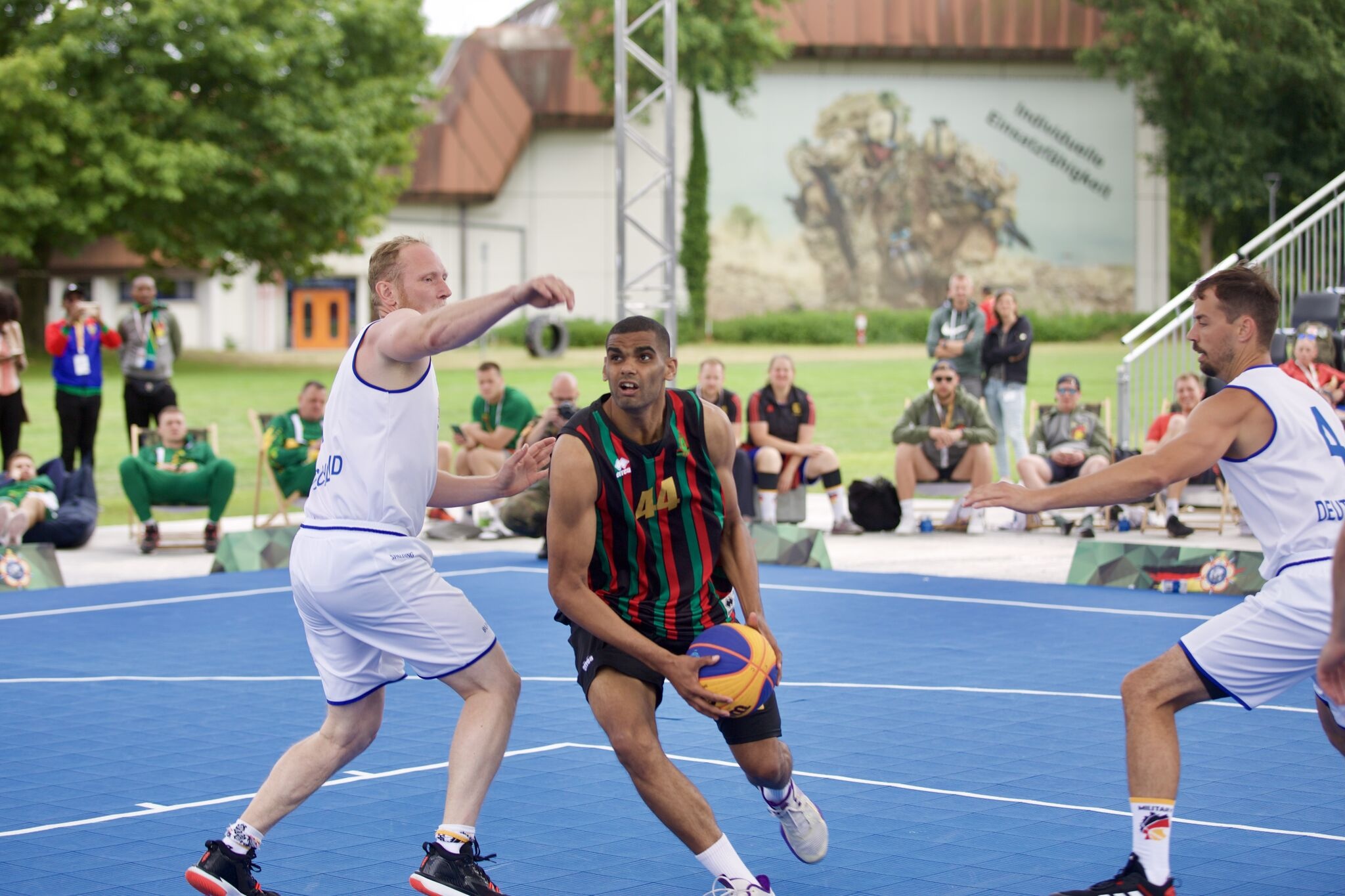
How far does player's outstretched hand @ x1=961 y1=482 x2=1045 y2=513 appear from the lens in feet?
14.5

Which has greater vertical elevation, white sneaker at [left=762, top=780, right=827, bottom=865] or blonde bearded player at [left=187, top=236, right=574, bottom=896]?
blonde bearded player at [left=187, top=236, right=574, bottom=896]

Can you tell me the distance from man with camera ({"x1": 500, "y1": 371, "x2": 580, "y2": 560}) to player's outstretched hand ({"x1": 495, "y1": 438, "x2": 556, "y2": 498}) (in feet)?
24.1

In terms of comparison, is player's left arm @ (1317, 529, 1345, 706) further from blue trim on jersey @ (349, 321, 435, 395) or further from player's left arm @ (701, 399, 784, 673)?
blue trim on jersey @ (349, 321, 435, 395)

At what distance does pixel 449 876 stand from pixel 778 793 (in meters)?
1.13

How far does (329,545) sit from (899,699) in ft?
13.3

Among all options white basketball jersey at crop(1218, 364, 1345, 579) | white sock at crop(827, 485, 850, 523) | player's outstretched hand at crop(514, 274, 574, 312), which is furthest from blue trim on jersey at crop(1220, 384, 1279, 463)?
white sock at crop(827, 485, 850, 523)

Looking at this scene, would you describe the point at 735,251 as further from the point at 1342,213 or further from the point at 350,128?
the point at 1342,213

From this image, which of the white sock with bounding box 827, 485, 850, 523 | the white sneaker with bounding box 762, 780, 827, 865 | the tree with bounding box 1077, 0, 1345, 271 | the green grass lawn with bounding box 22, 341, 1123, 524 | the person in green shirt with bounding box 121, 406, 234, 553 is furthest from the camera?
the tree with bounding box 1077, 0, 1345, 271

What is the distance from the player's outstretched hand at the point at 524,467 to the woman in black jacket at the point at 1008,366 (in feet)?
35.7

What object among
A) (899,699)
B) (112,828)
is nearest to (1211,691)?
(899,699)

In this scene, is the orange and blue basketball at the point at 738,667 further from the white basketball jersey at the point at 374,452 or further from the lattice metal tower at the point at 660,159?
the lattice metal tower at the point at 660,159

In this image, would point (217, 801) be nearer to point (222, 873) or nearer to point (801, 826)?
point (222, 873)

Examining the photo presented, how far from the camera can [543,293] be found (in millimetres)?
3893

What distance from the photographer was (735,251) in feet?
151
